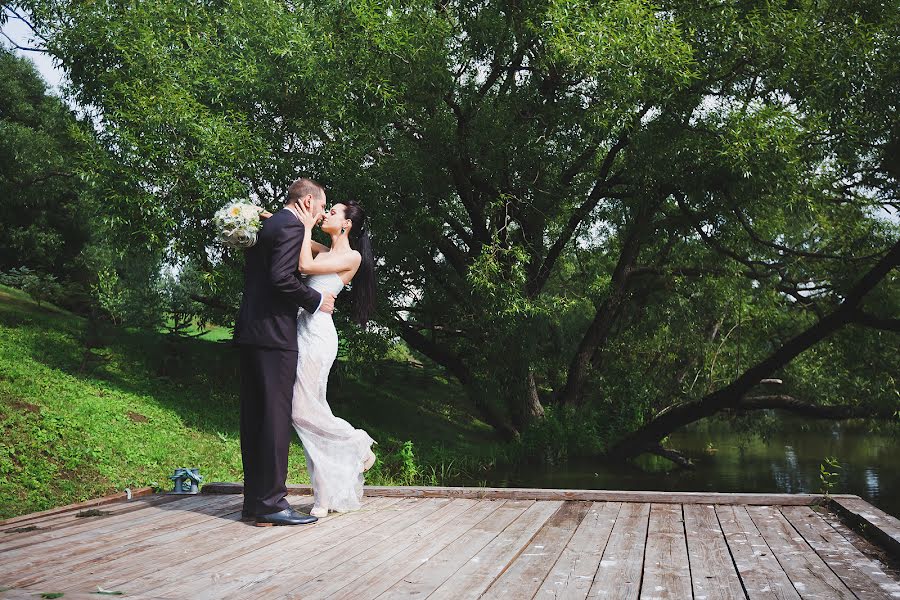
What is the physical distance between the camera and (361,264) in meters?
6.38

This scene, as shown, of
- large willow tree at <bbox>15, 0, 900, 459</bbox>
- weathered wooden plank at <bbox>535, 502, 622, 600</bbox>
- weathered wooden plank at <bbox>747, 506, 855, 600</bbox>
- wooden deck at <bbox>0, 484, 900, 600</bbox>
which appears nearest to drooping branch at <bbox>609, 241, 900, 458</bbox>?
large willow tree at <bbox>15, 0, 900, 459</bbox>

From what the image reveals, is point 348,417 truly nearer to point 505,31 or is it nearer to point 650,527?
point 505,31

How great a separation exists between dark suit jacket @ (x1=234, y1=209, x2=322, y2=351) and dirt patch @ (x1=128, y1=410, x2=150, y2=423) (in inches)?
372

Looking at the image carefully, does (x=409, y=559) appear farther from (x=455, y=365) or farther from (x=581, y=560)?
(x=455, y=365)

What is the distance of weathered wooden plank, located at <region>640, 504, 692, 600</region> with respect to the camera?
12.1 ft

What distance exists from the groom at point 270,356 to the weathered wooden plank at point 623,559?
206cm

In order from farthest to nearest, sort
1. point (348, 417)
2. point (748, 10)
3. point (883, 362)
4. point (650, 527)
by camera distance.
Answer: point (348, 417) < point (883, 362) < point (748, 10) < point (650, 527)

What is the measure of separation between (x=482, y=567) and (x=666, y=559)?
38.6 inches

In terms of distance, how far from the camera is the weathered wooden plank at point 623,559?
3.69 meters

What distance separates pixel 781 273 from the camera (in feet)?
56.1

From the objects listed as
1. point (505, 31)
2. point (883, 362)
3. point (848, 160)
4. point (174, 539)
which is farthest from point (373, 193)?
point (883, 362)

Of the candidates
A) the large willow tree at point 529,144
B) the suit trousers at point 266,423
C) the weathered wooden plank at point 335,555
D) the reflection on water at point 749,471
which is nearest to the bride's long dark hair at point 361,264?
the suit trousers at point 266,423

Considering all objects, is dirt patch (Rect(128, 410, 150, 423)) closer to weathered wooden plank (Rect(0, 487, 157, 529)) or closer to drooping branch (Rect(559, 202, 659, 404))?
weathered wooden plank (Rect(0, 487, 157, 529))

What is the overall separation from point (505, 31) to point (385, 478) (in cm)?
809
